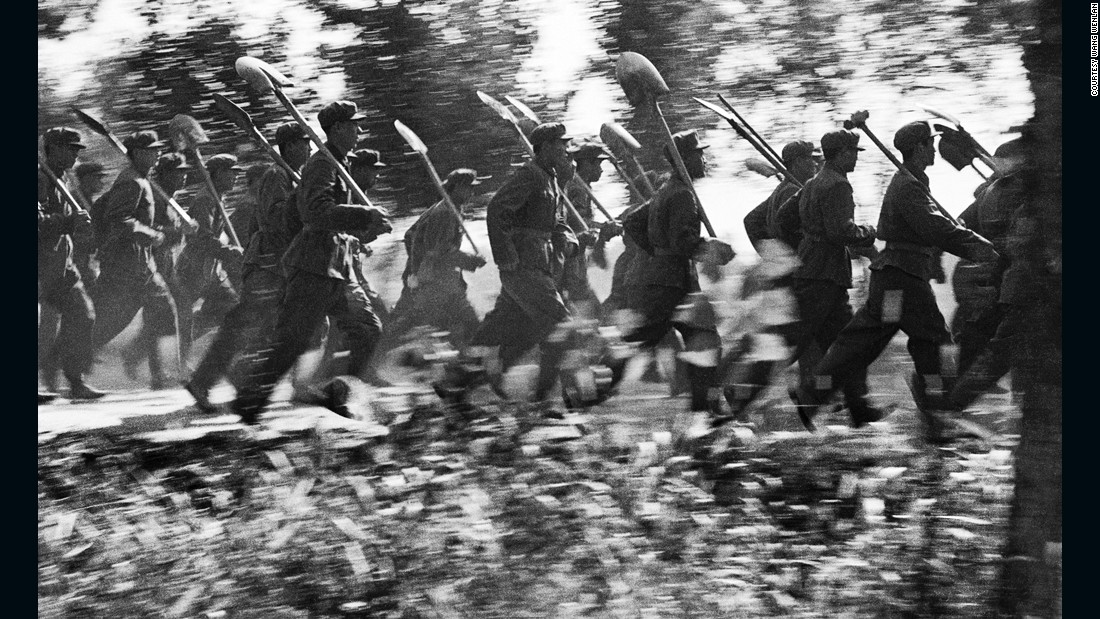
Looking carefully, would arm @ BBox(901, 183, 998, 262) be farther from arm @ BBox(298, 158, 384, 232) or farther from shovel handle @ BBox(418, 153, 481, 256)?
arm @ BBox(298, 158, 384, 232)

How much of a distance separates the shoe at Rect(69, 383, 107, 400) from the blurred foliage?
1.20 meters

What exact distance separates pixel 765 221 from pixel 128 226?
289cm

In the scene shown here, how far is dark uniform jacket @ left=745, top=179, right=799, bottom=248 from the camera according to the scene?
510cm

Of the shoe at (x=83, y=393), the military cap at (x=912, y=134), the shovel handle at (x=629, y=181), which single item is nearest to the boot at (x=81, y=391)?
the shoe at (x=83, y=393)

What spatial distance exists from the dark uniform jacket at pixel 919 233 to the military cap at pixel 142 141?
3.16 metres

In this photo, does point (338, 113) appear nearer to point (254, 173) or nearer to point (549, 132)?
point (254, 173)

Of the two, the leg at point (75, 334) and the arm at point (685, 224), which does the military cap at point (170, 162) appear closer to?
the leg at point (75, 334)

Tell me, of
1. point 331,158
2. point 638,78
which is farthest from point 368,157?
point 638,78

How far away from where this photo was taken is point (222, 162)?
18.4 feet

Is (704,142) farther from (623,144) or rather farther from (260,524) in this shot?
(260,524)

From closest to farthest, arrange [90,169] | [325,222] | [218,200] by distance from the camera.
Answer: [325,222]
[218,200]
[90,169]

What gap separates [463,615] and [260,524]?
0.99 metres

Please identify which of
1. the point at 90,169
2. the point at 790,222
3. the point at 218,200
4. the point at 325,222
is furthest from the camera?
the point at 90,169

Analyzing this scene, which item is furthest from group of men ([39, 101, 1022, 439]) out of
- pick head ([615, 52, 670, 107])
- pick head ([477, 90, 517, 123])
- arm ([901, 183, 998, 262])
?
pick head ([615, 52, 670, 107])
